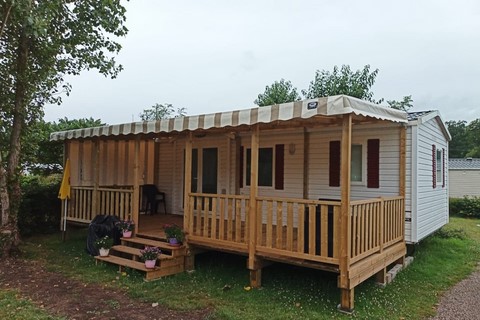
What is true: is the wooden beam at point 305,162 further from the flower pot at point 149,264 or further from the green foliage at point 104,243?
the green foliage at point 104,243

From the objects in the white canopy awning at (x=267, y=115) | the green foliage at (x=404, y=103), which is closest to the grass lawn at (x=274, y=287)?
the white canopy awning at (x=267, y=115)

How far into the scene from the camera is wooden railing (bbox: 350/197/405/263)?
4539mm

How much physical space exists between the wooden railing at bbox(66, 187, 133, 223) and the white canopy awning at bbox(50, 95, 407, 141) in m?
1.29

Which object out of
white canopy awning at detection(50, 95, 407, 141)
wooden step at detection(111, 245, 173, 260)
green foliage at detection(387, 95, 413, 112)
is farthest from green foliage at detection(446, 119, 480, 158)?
wooden step at detection(111, 245, 173, 260)

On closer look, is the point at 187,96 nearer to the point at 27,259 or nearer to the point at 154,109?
the point at 154,109

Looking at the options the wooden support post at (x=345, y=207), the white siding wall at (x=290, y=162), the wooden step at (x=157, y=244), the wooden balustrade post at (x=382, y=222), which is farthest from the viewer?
the white siding wall at (x=290, y=162)

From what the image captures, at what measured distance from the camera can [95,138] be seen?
7762 mm

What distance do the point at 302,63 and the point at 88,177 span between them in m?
16.6

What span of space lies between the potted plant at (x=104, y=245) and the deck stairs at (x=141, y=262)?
0.08 metres

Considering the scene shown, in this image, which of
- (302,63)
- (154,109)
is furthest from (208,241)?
(154,109)

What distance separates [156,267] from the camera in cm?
567

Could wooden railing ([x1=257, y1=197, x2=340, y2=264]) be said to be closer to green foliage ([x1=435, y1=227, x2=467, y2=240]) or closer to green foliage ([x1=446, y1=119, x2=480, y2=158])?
green foliage ([x1=435, y1=227, x2=467, y2=240])

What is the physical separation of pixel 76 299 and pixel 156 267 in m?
1.26

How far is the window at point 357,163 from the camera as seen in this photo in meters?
6.87
